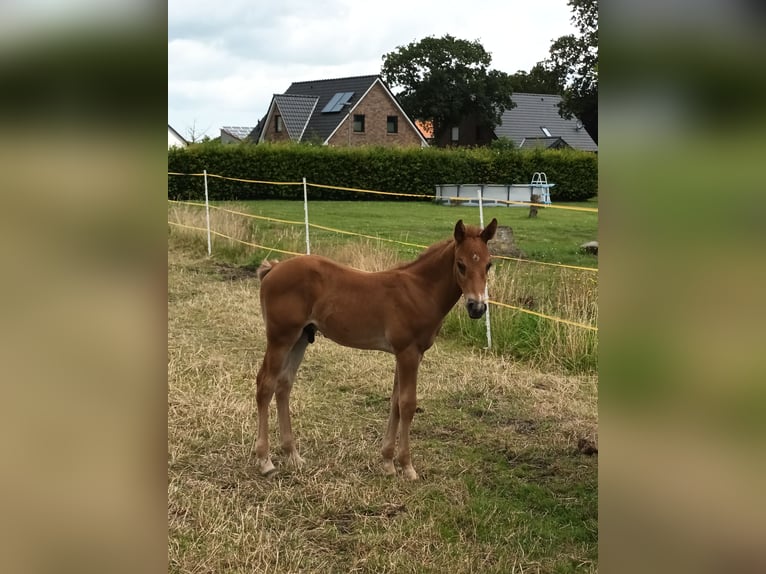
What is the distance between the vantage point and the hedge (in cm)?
2202

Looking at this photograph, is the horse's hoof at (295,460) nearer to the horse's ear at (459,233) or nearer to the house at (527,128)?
the horse's ear at (459,233)

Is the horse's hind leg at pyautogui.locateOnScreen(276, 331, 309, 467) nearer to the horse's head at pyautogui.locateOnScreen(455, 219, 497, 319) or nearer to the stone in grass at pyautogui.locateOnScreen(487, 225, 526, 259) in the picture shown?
the horse's head at pyautogui.locateOnScreen(455, 219, 497, 319)

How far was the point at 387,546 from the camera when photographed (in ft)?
9.69

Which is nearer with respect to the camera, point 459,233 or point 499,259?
point 459,233

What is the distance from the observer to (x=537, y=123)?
48531 millimetres

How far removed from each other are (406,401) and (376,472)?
1.46 ft

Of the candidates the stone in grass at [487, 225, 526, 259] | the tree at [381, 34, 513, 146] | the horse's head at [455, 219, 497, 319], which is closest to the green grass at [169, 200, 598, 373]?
the stone in grass at [487, 225, 526, 259]

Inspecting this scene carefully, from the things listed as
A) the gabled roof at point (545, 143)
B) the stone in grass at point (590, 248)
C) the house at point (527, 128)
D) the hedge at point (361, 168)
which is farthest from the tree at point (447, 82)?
the stone in grass at point (590, 248)

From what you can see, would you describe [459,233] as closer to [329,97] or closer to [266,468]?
[266,468]

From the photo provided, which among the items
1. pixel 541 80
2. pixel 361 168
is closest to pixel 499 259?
pixel 361 168

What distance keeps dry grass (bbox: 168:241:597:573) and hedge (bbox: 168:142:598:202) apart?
16.3 metres

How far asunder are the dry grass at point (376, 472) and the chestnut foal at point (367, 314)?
0.92 ft
